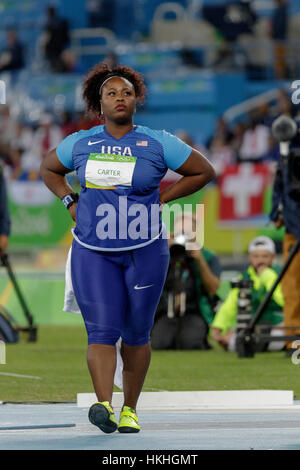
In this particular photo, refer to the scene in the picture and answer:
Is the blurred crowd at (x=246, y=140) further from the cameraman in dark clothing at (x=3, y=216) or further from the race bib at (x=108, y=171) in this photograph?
the race bib at (x=108, y=171)

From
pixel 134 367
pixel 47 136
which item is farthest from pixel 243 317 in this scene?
pixel 47 136

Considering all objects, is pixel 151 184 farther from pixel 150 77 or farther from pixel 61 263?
pixel 150 77

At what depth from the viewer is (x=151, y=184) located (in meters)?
7.12

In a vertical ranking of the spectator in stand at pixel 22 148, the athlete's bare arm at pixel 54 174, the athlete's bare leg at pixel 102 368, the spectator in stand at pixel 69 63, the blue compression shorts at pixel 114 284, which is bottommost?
the spectator in stand at pixel 22 148

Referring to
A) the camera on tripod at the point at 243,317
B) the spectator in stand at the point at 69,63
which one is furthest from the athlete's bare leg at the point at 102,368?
the spectator in stand at the point at 69,63

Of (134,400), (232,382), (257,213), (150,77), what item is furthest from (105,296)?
(150,77)

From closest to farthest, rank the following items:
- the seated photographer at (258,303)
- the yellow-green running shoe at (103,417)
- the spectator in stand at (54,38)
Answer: the yellow-green running shoe at (103,417) < the seated photographer at (258,303) < the spectator in stand at (54,38)

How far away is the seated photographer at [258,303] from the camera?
13633 millimetres

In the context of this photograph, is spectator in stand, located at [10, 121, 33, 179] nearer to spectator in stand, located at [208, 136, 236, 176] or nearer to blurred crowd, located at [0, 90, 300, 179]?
blurred crowd, located at [0, 90, 300, 179]

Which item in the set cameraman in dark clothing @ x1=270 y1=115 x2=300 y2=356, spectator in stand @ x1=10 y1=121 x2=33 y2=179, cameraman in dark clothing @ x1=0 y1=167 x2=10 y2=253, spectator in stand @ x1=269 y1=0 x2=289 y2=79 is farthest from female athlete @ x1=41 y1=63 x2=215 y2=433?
spectator in stand @ x1=269 y1=0 x2=289 y2=79

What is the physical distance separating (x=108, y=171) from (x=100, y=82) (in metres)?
0.79

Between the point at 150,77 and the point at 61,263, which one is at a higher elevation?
the point at 150,77

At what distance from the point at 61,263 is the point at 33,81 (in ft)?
27.3

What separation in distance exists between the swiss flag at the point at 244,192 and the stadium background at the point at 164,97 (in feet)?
0.06
